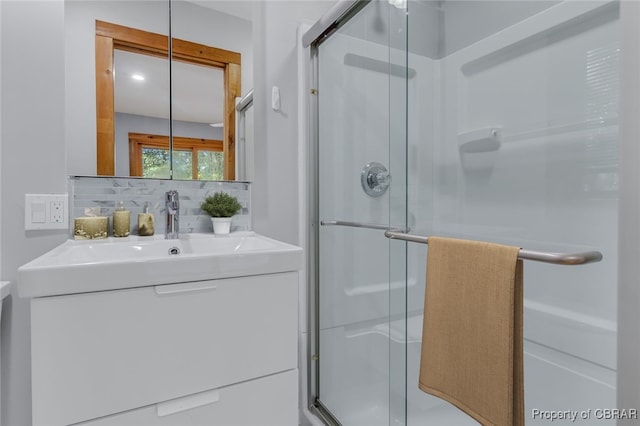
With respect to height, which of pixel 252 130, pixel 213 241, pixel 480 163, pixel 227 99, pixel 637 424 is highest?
pixel 227 99

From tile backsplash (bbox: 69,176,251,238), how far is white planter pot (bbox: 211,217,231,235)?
55 mm

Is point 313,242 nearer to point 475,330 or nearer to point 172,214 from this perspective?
point 172,214

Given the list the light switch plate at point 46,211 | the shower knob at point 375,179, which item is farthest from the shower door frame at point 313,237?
the light switch plate at point 46,211

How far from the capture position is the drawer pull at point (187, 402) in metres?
0.89

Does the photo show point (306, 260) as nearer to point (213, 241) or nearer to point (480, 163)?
point (213, 241)

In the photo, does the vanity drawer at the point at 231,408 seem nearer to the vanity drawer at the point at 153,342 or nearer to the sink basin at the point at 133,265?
Result: the vanity drawer at the point at 153,342

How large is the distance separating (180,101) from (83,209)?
0.55 m

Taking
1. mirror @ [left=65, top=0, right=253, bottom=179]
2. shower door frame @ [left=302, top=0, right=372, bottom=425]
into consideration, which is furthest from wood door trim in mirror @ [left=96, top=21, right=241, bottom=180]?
shower door frame @ [left=302, top=0, right=372, bottom=425]

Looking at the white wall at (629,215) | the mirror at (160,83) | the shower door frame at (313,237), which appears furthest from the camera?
the shower door frame at (313,237)

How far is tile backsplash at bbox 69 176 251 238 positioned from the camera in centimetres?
126

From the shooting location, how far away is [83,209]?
1.26 meters

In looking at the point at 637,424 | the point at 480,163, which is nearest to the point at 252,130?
the point at 480,163

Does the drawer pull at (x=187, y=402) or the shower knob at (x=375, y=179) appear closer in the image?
the drawer pull at (x=187, y=402)

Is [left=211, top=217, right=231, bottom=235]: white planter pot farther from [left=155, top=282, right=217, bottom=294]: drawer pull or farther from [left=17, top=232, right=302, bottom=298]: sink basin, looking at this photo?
[left=155, top=282, right=217, bottom=294]: drawer pull
